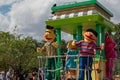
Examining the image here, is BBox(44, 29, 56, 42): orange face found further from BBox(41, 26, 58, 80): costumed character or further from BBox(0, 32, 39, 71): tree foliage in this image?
BBox(0, 32, 39, 71): tree foliage

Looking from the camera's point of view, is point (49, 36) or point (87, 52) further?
point (49, 36)

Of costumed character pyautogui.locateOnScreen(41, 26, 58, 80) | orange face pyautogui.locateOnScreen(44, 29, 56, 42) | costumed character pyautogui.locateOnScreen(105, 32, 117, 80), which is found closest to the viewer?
costumed character pyautogui.locateOnScreen(41, 26, 58, 80)

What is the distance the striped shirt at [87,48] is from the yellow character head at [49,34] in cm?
161

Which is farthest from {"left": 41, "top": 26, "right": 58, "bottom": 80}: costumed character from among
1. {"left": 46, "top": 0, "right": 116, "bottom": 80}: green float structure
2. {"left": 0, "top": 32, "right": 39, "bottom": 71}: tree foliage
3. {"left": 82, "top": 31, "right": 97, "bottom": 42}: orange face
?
{"left": 0, "top": 32, "right": 39, "bottom": 71}: tree foliage

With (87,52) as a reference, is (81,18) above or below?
above

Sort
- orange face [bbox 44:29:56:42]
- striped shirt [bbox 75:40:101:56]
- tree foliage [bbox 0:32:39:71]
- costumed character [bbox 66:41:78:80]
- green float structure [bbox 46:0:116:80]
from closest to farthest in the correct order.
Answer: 1. striped shirt [bbox 75:40:101:56]
2. green float structure [bbox 46:0:116:80]
3. costumed character [bbox 66:41:78:80]
4. orange face [bbox 44:29:56:42]
5. tree foliage [bbox 0:32:39:71]

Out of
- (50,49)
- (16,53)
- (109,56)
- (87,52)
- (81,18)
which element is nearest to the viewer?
(87,52)

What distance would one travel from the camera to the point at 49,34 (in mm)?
10930

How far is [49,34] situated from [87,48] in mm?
2023

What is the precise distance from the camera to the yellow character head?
35.7 feet

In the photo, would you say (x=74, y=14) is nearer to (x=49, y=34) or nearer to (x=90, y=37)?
(x=49, y=34)

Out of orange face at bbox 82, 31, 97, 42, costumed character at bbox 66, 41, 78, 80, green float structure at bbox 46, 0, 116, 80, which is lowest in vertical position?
costumed character at bbox 66, 41, 78, 80

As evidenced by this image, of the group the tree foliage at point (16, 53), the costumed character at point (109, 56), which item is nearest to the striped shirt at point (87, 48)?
the costumed character at point (109, 56)

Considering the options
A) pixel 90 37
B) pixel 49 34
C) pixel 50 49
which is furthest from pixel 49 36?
pixel 90 37
